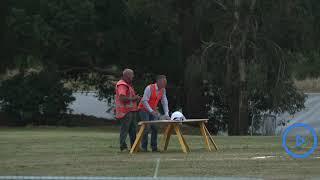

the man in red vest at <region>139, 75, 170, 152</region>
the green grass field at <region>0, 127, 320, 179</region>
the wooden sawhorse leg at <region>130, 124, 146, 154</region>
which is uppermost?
the man in red vest at <region>139, 75, 170, 152</region>

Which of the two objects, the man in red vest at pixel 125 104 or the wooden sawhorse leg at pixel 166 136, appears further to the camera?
the wooden sawhorse leg at pixel 166 136

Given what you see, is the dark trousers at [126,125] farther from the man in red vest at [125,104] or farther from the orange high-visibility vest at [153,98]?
the orange high-visibility vest at [153,98]

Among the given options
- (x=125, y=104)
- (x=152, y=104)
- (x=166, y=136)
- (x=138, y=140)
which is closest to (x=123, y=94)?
(x=125, y=104)

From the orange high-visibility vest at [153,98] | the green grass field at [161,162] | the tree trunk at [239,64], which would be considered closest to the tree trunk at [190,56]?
the tree trunk at [239,64]

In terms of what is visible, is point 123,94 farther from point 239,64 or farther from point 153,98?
point 239,64

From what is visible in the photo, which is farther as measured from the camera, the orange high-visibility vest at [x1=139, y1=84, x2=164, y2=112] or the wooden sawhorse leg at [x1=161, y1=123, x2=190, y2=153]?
the orange high-visibility vest at [x1=139, y1=84, x2=164, y2=112]

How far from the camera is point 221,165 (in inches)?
546

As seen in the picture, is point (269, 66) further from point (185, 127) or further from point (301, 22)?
point (185, 127)

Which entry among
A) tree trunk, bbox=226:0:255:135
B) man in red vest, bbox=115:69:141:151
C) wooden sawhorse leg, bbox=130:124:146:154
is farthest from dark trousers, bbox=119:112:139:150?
tree trunk, bbox=226:0:255:135

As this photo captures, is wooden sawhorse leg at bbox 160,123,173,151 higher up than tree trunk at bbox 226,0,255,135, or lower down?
lower down

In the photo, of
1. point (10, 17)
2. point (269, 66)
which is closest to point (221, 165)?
point (269, 66)

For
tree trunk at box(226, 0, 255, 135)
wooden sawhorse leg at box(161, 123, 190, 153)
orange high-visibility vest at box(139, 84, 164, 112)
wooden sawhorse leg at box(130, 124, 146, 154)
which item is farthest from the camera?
tree trunk at box(226, 0, 255, 135)

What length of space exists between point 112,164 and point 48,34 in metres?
25.9

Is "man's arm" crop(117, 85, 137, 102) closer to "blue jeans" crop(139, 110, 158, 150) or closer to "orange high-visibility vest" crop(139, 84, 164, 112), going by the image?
"orange high-visibility vest" crop(139, 84, 164, 112)
